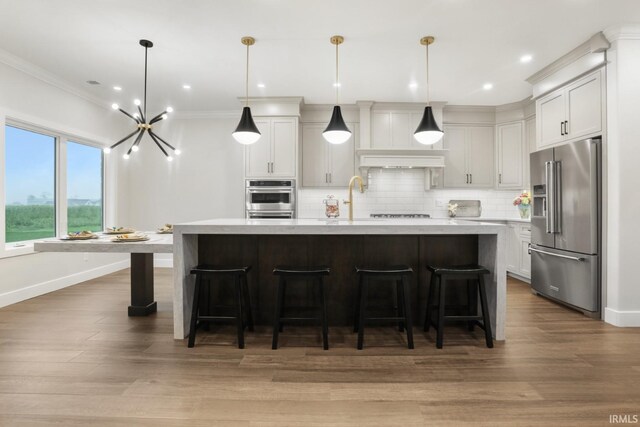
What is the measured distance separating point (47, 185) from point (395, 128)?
5012 millimetres

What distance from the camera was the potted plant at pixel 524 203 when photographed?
4977 mm

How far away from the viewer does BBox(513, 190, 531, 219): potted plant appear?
4.98 m

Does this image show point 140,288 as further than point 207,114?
No

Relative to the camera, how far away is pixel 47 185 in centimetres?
455

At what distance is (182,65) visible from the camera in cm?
398

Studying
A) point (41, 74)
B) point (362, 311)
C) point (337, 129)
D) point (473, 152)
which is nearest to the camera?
point (362, 311)

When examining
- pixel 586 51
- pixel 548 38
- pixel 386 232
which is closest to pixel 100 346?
pixel 386 232

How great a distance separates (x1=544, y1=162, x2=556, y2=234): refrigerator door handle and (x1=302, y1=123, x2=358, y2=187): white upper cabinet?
103 inches

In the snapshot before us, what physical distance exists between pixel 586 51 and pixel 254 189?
13.9ft

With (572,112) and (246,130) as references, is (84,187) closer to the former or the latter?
(246,130)

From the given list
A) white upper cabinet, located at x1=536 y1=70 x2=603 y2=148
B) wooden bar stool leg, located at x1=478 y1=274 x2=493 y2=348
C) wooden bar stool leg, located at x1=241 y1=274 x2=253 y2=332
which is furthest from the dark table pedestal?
white upper cabinet, located at x1=536 y1=70 x2=603 y2=148

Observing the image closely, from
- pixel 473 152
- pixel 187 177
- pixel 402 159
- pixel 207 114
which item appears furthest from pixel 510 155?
pixel 187 177

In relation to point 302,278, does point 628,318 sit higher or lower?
lower

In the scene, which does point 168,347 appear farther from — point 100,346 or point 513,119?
point 513,119
